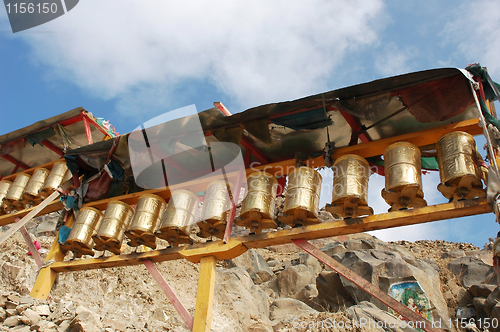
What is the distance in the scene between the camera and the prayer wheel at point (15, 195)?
8320 mm

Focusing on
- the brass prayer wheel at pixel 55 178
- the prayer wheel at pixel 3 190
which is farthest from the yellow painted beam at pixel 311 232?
the prayer wheel at pixel 3 190

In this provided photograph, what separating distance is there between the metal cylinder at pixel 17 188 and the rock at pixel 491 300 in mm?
10521

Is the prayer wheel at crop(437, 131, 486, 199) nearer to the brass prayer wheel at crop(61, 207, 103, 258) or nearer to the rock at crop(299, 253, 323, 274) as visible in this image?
the brass prayer wheel at crop(61, 207, 103, 258)

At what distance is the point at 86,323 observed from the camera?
508 cm

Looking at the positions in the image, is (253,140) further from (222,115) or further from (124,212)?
(124,212)

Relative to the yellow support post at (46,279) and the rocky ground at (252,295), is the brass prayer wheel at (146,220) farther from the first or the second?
the yellow support post at (46,279)

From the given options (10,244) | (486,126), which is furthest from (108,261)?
(10,244)

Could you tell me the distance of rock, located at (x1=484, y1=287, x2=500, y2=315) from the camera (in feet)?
30.0

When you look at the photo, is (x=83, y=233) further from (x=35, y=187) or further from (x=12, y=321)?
(x=35, y=187)

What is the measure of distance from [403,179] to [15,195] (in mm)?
7604

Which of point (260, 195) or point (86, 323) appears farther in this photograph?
point (260, 195)

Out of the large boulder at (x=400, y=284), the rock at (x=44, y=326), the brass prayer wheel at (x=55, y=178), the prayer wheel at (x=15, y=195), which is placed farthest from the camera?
the large boulder at (x=400, y=284)

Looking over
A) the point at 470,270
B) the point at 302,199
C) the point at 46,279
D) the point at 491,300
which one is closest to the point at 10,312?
the point at 46,279

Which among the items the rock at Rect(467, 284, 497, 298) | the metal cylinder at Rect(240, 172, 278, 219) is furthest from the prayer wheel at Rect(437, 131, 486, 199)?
the rock at Rect(467, 284, 497, 298)
